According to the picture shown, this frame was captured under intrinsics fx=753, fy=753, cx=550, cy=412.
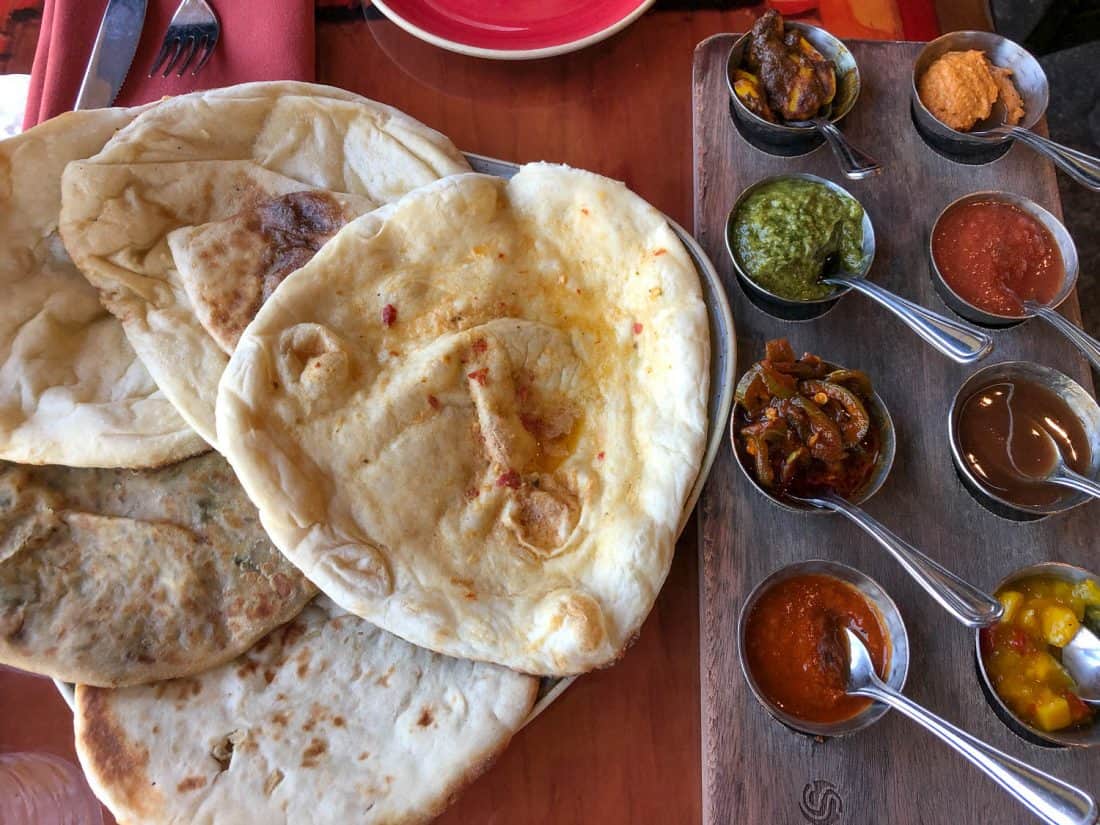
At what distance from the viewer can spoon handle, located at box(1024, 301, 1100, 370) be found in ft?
7.62

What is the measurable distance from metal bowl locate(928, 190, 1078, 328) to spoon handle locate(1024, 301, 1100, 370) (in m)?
0.03

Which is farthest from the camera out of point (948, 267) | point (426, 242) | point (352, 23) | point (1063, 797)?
point (352, 23)

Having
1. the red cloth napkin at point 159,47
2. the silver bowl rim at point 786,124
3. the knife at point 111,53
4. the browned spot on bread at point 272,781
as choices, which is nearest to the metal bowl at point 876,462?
the silver bowl rim at point 786,124

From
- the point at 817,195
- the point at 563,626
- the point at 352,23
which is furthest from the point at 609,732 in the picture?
the point at 352,23

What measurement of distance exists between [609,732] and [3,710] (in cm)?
183

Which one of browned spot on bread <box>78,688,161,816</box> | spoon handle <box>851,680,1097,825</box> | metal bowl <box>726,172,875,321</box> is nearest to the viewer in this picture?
spoon handle <box>851,680,1097,825</box>

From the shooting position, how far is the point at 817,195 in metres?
2.36

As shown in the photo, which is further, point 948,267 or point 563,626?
point 948,267

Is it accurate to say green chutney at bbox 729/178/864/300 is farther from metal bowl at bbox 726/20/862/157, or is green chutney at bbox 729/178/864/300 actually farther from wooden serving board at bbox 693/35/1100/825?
metal bowl at bbox 726/20/862/157

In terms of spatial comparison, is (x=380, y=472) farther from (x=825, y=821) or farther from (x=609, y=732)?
(x=825, y=821)

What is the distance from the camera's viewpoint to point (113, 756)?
1847 mm

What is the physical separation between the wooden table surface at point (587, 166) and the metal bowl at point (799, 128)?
260 mm

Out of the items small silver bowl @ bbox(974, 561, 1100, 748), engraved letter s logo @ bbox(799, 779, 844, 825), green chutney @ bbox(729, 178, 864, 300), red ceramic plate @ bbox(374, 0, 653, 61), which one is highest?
red ceramic plate @ bbox(374, 0, 653, 61)

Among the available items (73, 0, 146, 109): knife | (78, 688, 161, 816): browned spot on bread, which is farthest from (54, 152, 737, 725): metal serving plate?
(73, 0, 146, 109): knife
